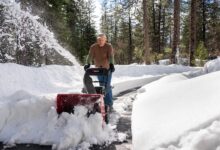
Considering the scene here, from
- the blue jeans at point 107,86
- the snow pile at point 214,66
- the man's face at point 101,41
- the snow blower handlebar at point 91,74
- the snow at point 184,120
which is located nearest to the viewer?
the snow at point 184,120

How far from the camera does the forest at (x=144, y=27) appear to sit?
25764 mm

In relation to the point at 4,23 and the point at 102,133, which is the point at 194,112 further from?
the point at 4,23

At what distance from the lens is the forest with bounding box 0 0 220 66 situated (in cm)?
2576

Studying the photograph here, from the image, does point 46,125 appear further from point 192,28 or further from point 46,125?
point 192,28

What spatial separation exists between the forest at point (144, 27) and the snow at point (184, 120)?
13.9 metres

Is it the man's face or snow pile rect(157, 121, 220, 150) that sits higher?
the man's face

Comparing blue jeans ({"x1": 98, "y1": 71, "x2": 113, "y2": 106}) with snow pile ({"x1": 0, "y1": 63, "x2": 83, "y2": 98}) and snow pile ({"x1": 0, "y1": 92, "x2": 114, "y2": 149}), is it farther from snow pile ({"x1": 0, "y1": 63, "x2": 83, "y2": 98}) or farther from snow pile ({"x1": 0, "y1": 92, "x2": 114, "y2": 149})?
snow pile ({"x1": 0, "y1": 63, "x2": 83, "y2": 98})

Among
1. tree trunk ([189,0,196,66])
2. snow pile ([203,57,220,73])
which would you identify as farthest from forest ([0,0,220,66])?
snow pile ([203,57,220,73])

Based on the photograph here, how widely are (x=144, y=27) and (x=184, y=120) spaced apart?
2541cm

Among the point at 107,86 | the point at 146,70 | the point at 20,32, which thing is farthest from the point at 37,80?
the point at 146,70

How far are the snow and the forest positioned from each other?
13.9m

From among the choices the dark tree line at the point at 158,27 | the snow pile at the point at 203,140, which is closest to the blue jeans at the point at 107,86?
the snow pile at the point at 203,140

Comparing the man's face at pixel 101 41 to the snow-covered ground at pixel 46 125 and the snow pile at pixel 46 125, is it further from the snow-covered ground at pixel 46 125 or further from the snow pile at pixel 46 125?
the snow pile at pixel 46 125

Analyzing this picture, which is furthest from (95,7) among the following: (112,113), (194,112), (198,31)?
(194,112)
